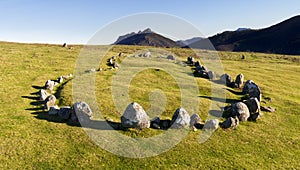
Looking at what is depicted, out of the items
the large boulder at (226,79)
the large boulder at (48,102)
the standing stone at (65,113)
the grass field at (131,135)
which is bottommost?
the grass field at (131,135)

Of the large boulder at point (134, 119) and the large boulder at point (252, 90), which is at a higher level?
the large boulder at point (252, 90)

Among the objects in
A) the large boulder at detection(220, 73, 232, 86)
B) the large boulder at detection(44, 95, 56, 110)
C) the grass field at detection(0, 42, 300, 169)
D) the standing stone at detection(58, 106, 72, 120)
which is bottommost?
the grass field at detection(0, 42, 300, 169)

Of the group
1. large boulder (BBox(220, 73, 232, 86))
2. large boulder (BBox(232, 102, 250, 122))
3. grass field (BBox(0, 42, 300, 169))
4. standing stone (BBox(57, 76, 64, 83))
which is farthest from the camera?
large boulder (BBox(220, 73, 232, 86))

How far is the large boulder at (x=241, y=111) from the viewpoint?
38062 mm

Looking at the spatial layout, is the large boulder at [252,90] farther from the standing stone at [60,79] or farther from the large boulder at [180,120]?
the standing stone at [60,79]

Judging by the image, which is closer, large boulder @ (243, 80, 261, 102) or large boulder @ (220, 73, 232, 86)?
large boulder @ (243, 80, 261, 102)

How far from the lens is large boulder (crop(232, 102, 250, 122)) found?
38062 mm

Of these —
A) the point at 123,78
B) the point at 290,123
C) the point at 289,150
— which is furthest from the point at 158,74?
the point at 289,150

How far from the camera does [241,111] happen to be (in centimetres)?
3828

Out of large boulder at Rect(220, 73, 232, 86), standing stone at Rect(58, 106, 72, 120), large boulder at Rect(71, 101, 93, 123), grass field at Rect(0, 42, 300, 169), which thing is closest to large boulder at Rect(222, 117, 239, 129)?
grass field at Rect(0, 42, 300, 169)

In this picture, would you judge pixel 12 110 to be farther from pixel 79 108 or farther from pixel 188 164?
pixel 188 164

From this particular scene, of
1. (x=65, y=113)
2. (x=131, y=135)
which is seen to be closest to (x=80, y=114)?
(x=65, y=113)

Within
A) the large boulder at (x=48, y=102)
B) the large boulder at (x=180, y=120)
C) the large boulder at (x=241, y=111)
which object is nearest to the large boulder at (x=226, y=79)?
the large boulder at (x=241, y=111)

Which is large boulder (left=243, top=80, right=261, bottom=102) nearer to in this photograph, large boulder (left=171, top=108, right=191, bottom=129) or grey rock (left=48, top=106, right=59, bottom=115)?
large boulder (left=171, top=108, right=191, bottom=129)
